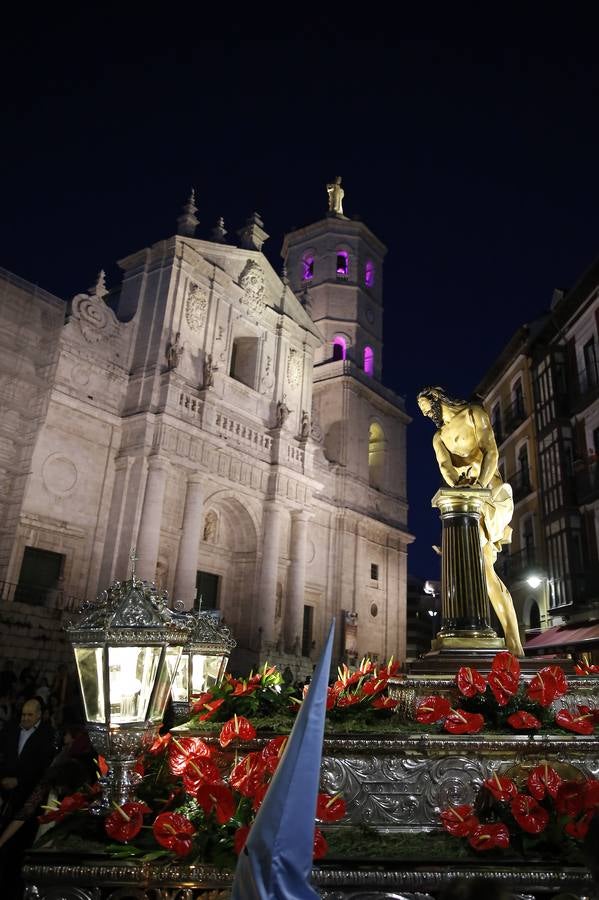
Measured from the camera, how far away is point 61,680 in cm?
1453

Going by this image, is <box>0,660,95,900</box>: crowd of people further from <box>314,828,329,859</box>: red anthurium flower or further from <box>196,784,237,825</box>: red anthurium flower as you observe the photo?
<box>314,828,329,859</box>: red anthurium flower

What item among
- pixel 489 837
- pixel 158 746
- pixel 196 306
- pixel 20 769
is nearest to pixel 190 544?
pixel 196 306

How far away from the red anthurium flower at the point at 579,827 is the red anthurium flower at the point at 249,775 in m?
1.66

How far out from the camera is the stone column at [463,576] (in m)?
6.93

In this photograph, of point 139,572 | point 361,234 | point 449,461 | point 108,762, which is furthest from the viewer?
point 361,234

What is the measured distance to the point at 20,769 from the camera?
197 inches

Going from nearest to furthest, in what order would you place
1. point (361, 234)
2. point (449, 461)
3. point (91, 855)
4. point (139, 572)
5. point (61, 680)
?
1. point (91, 855)
2. point (449, 461)
3. point (61, 680)
4. point (139, 572)
5. point (361, 234)

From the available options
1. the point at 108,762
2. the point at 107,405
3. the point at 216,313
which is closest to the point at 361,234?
the point at 216,313

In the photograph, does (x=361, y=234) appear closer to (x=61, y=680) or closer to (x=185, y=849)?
(x=61, y=680)

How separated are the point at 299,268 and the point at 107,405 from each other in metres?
21.5

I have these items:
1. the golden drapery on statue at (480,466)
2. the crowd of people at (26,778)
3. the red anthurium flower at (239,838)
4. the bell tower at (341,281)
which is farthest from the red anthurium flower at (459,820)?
the bell tower at (341,281)

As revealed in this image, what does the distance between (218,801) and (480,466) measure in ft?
17.6

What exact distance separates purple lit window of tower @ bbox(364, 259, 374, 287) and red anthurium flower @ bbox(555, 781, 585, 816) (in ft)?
125

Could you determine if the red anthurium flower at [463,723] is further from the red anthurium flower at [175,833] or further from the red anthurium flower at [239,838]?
the red anthurium flower at [175,833]
